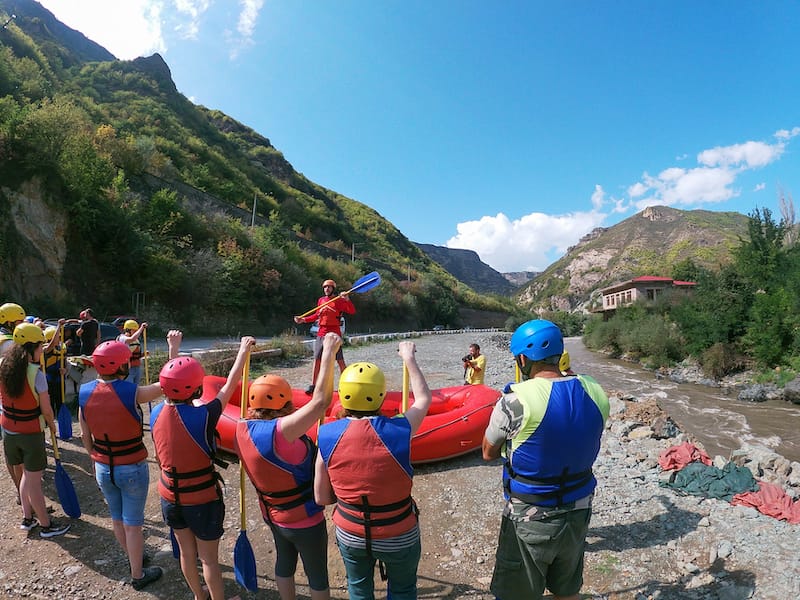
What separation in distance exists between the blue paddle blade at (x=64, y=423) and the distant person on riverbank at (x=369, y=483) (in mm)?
6021

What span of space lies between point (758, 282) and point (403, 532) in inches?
1334

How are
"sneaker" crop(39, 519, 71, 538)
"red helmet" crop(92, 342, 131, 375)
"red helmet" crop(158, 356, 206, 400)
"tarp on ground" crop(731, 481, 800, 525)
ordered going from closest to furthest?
"red helmet" crop(158, 356, 206, 400) → "red helmet" crop(92, 342, 131, 375) → "sneaker" crop(39, 519, 71, 538) → "tarp on ground" crop(731, 481, 800, 525)

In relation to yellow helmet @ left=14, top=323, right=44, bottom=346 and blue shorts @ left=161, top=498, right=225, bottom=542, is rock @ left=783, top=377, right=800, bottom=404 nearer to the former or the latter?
blue shorts @ left=161, top=498, right=225, bottom=542

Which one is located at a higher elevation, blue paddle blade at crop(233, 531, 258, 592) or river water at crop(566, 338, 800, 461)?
blue paddle blade at crop(233, 531, 258, 592)

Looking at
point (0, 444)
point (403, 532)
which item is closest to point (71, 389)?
point (0, 444)

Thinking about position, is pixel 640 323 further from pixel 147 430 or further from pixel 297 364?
pixel 147 430

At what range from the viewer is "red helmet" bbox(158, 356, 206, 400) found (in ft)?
9.04

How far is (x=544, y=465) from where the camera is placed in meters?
2.34

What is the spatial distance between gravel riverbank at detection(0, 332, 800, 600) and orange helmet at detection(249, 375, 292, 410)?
2.10m

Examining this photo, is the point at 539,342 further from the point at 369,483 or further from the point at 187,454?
the point at 187,454

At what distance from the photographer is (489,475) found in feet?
19.3

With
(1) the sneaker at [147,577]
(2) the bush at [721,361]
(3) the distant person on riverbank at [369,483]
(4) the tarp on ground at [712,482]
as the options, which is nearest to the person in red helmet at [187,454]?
(3) the distant person on riverbank at [369,483]

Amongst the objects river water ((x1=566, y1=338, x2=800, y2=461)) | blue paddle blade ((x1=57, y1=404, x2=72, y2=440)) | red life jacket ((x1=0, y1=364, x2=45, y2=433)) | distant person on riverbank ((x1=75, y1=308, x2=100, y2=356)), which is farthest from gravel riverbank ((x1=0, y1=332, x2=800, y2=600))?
river water ((x1=566, y1=338, x2=800, y2=461))

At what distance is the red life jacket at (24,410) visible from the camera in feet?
13.1
